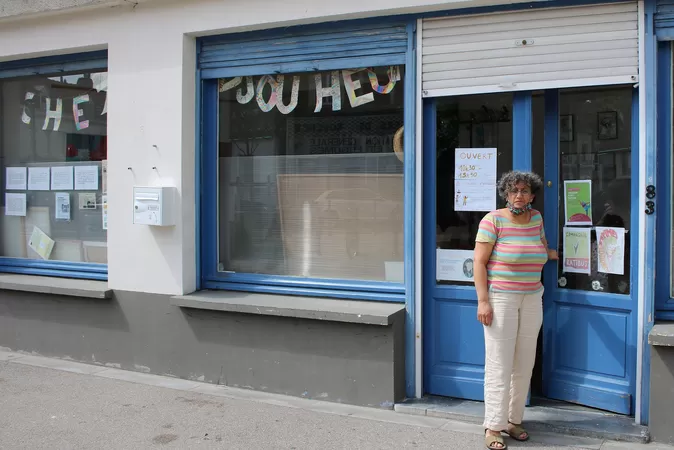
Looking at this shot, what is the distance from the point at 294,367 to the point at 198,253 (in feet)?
4.72

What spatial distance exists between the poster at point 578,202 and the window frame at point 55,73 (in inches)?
173

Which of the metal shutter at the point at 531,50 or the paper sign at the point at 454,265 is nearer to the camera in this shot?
the metal shutter at the point at 531,50

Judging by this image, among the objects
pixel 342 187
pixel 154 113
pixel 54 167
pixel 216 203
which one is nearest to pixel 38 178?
pixel 54 167

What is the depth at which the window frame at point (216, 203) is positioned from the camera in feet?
17.7

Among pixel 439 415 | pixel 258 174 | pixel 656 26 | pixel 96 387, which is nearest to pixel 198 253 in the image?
pixel 258 174

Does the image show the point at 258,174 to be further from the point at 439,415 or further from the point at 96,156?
the point at 439,415

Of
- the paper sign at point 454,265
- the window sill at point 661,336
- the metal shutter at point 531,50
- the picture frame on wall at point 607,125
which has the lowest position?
the window sill at point 661,336

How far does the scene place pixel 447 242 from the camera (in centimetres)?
541

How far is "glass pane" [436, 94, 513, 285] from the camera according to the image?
5238mm

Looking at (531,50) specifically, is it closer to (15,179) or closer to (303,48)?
(303,48)

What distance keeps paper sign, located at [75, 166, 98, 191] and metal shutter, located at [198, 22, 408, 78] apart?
5.83 ft

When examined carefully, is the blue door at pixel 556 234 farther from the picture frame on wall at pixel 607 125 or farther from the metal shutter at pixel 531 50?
the metal shutter at pixel 531 50

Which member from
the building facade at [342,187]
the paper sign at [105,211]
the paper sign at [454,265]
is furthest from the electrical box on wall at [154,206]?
the paper sign at [454,265]

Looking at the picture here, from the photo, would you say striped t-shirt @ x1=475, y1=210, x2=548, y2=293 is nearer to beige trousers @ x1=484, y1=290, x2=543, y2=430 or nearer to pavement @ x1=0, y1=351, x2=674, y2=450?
beige trousers @ x1=484, y1=290, x2=543, y2=430
